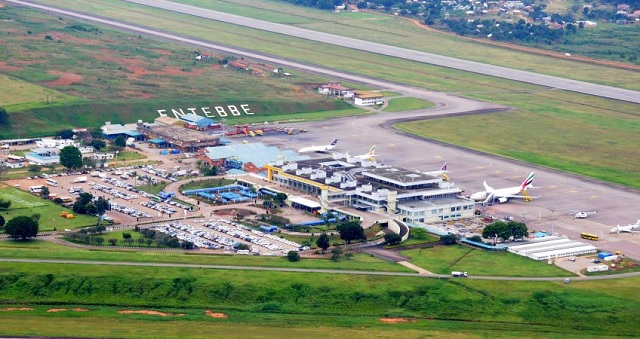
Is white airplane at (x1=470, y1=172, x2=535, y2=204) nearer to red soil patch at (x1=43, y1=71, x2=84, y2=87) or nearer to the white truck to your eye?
the white truck

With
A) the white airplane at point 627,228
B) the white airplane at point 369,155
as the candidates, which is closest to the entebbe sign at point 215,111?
the white airplane at point 369,155

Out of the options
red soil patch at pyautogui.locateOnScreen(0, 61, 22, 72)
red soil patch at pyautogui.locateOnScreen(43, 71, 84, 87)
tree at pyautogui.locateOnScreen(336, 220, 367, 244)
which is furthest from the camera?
red soil patch at pyautogui.locateOnScreen(0, 61, 22, 72)

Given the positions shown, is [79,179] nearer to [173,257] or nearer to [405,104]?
[173,257]

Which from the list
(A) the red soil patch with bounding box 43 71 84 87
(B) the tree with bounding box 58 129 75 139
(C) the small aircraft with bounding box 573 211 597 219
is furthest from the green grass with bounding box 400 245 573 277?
(A) the red soil patch with bounding box 43 71 84 87

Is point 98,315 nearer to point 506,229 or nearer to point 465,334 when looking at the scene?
point 465,334

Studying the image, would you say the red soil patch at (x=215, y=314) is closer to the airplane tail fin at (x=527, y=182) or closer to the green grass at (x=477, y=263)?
the green grass at (x=477, y=263)

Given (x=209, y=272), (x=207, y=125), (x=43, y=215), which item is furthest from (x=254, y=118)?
(x=209, y=272)
